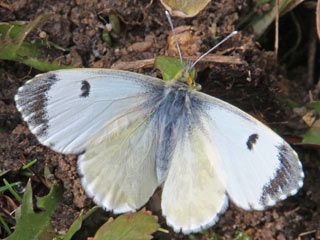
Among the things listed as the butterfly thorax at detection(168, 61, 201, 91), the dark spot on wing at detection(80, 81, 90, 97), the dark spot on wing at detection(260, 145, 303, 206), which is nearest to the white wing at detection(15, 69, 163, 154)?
the dark spot on wing at detection(80, 81, 90, 97)

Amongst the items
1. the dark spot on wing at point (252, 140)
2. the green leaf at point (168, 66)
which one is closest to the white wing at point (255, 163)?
the dark spot on wing at point (252, 140)

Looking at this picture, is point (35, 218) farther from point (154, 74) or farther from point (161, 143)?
point (154, 74)

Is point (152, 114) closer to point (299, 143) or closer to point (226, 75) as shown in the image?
point (226, 75)

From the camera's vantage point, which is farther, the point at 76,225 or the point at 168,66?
the point at 168,66

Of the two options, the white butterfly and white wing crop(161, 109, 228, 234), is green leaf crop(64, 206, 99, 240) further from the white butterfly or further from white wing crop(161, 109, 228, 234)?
white wing crop(161, 109, 228, 234)

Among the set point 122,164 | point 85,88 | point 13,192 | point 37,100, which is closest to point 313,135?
point 122,164

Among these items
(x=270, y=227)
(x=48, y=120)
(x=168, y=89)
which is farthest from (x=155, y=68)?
(x=270, y=227)
